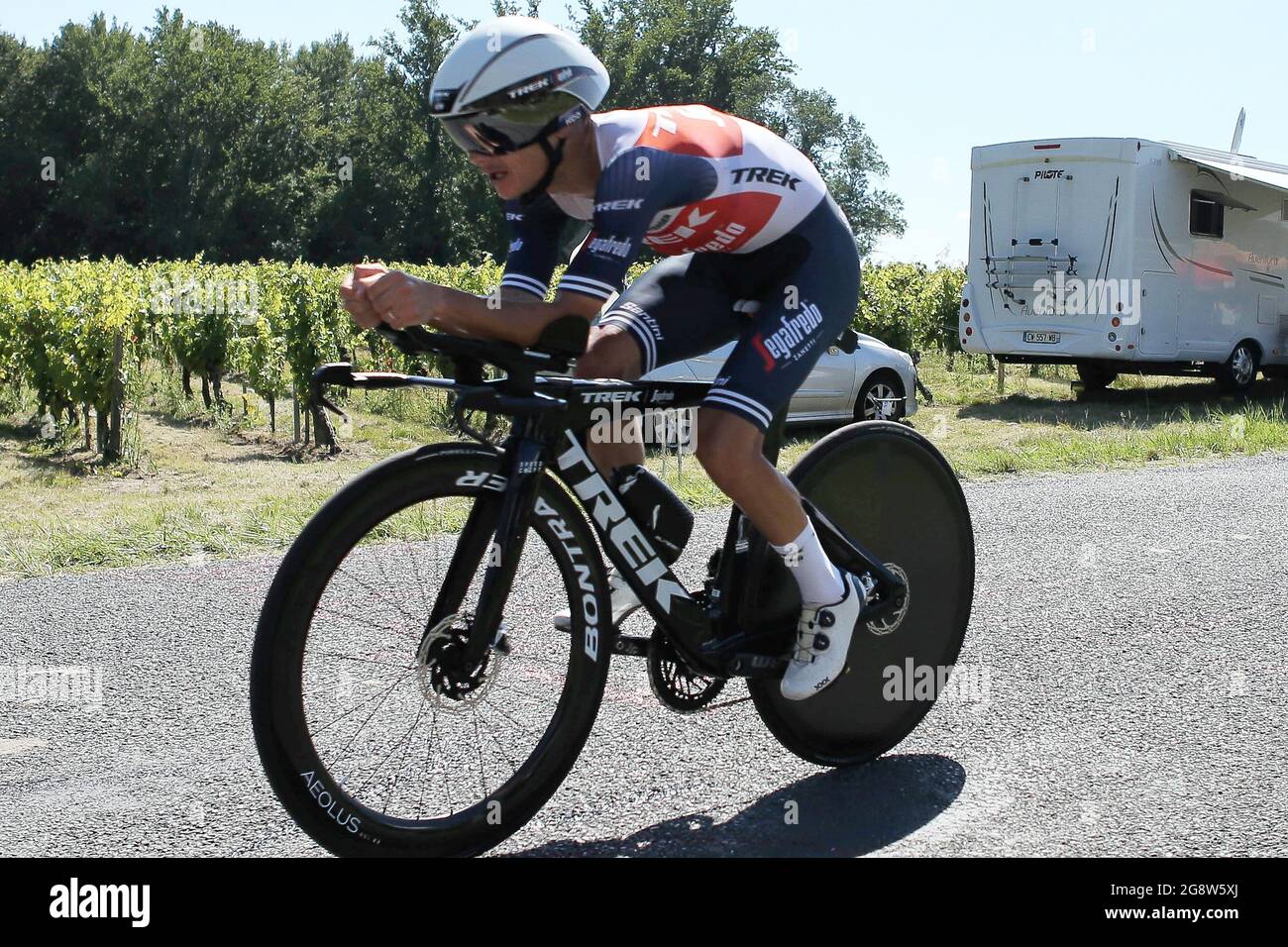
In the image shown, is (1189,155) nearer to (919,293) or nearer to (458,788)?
(919,293)

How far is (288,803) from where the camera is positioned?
2.81 m

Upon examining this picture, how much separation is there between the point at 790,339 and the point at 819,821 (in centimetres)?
131

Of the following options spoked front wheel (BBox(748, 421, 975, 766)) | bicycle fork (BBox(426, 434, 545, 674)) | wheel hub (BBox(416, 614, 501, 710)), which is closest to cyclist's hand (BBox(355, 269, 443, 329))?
bicycle fork (BBox(426, 434, 545, 674))

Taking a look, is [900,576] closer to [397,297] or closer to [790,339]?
[790,339]

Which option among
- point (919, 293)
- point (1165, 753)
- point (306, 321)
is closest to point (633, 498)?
point (1165, 753)

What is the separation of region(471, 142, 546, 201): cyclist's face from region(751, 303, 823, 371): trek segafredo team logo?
74 centimetres

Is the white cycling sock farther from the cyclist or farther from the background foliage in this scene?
the background foliage

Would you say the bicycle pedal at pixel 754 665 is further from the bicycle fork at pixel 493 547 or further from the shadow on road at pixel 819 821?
the bicycle fork at pixel 493 547

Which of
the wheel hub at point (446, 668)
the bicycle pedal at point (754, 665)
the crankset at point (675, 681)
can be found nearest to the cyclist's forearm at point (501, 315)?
the wheel hub at point (446, 668)

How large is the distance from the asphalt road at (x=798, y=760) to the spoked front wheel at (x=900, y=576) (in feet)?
0.40

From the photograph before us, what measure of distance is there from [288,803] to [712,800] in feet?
4.12

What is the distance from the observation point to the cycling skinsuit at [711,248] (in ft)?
10.1

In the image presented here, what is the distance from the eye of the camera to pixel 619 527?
334 centimetres

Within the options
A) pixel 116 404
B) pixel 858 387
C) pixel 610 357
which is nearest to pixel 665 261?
pixel 610 357
